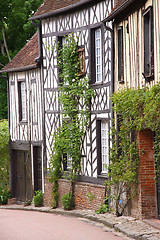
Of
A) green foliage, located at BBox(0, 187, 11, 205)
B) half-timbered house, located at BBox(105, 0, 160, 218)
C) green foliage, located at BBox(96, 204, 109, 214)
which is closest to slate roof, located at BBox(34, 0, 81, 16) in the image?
half-timbered house, located at BBox(105, 0, 160, 218)

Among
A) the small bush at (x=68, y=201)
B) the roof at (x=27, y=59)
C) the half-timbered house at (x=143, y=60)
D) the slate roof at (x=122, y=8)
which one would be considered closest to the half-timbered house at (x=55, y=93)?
the roof at (x=27, y=59)

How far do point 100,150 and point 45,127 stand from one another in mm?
3871

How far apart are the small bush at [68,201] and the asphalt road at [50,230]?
6.77ft

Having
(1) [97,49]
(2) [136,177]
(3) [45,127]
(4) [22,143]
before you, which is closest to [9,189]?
(4) [22,143]

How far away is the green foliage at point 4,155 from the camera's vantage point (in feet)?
69.5

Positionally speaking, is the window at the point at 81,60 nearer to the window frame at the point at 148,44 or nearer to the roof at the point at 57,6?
the roof at the point at 57,6

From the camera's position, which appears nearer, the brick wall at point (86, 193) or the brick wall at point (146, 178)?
the brick wall at point (146, 178)

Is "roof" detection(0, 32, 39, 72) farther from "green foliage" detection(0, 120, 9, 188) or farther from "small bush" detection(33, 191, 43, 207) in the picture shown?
"small bush" detection(33, 191, 43, 207)

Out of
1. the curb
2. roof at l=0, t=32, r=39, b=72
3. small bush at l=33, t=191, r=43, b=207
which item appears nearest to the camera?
the curb

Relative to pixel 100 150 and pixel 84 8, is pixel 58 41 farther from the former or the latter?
pixel 100 150

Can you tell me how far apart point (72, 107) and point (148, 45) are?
5253 millimetres

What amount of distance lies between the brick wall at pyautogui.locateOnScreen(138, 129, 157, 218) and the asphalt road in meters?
1.20

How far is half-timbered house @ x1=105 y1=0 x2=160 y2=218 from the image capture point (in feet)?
34.7

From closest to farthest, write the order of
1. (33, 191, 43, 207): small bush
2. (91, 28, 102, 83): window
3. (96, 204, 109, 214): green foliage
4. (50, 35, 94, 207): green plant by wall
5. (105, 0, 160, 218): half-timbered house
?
(105, 0, 160, 218): half-timbered house → (96, 204, 109, 214): green foliage → (91, 28, 102, 83): window → (50, 35, 94, 207): green plant by wall → (33, 191, 43, 207): small bush
